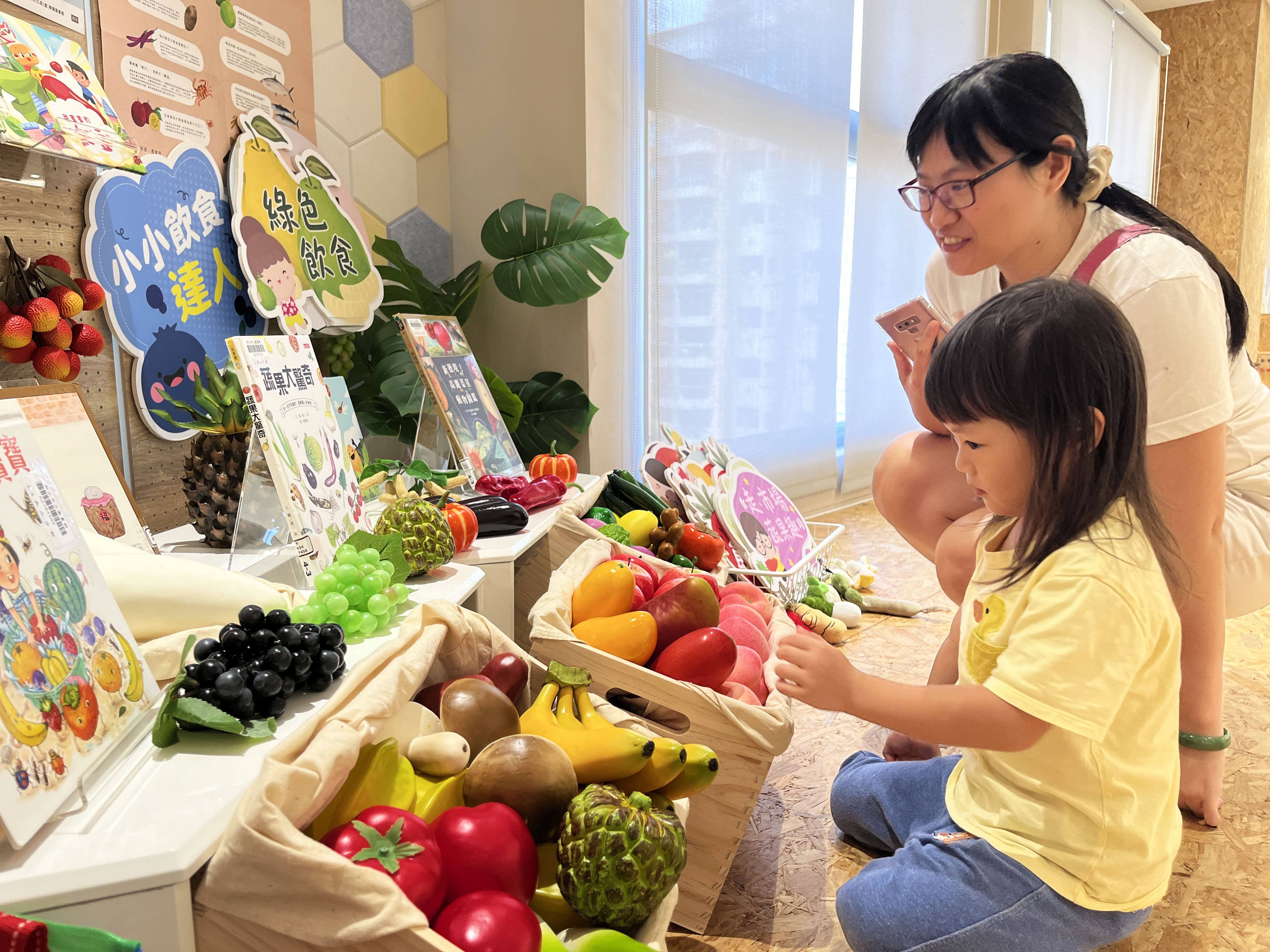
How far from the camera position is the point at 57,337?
1229 millimetres

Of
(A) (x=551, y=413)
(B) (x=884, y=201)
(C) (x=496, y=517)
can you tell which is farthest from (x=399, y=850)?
(B) (x=884, y=201)

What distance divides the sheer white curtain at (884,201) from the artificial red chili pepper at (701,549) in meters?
2.21

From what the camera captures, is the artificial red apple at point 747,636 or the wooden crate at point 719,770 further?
the artificial red apple at point 747,636

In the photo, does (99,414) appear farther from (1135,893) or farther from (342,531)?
(1135,893)

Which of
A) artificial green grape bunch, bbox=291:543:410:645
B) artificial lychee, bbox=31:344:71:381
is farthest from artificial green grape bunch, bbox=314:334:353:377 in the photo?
artificial green grape bunch, bbox=291:543:410:645

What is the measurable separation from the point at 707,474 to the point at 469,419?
66 centimetres

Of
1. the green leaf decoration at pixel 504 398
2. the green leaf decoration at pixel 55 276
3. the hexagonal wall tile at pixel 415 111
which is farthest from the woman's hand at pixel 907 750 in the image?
the hexagonal wall tile at pixel 415 111

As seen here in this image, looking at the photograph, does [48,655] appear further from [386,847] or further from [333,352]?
[333,352]

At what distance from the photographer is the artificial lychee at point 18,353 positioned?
119cm

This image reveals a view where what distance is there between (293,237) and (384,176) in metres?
0.61

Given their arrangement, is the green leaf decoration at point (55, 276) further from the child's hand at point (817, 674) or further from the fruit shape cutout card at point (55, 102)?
the child's hand at point (817, 674)

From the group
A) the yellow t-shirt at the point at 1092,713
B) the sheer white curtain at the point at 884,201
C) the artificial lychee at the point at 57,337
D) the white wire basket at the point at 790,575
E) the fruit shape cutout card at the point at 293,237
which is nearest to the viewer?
the yellow t-shirt at the point at 1092,713

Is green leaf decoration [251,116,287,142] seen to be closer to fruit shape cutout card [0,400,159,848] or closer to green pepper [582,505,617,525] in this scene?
green pepper [582,505,617,525]

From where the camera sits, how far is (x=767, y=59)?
127 inches
